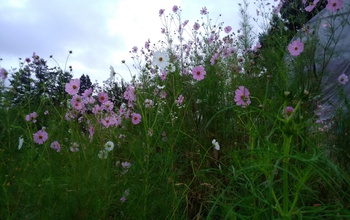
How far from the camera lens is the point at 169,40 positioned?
407cm

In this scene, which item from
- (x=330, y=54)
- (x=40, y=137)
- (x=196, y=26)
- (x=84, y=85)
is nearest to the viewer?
(x=40, y=137)

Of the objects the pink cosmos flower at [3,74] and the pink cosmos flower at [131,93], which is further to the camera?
the pink cosmos flower at [131,93]

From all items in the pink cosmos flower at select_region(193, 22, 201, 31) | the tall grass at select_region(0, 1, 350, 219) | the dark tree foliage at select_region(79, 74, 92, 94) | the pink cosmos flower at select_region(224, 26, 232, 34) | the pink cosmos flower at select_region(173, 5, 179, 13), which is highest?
the pink cosmos flower at select_region(173, 5, 179, 13)

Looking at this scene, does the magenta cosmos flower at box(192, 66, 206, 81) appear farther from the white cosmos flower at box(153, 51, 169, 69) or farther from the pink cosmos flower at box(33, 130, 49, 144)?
the pink cosmos flower at box(33, 130, 49, 144)

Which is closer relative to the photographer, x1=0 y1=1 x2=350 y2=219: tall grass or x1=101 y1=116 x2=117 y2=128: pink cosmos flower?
x1=0 y1=1 x2=350 y2=219: tall grass

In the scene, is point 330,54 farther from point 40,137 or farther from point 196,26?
point 40,137

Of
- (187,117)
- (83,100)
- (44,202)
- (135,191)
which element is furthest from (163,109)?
(44,202)

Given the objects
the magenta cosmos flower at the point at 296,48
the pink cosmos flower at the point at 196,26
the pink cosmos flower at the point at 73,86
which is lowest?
the pink cosmos flower at the point at 73,86

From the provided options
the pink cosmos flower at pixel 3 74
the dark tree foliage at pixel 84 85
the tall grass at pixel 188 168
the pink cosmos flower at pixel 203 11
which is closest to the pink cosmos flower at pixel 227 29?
the pink cosmos flower at pixel 203 11

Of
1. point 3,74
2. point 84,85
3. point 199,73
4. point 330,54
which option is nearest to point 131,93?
point 199,73

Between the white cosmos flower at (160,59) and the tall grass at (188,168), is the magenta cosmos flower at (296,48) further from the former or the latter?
the white cosmos flower at (160,59)

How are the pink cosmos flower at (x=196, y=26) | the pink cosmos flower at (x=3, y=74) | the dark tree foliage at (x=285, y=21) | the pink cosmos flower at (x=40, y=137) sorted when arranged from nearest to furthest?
the pink cosmos flower at (x=40, y=137)
the pink cosmos flower at (x=3, y=74)
the dark tree foliage at (x=285, y=21)
the pink cosmos flower at (x=196, y=26)

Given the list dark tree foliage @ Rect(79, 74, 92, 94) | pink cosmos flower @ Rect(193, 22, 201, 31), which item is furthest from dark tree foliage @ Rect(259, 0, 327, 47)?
dark tree foliage @ Rect(79, 74, 92, 94)

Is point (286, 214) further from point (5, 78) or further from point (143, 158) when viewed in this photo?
point (5, 78)
